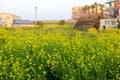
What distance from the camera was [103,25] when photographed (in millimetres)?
52688

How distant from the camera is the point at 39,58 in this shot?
8125 millimetres

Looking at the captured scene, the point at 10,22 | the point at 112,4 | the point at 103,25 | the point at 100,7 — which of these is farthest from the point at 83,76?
the point at 10,22

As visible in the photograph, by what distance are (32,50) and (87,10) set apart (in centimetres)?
6074

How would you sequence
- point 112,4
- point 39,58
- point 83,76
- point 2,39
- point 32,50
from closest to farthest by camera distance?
point 83,76, point 39,58, point 32,50, point 2,39, point 112,4

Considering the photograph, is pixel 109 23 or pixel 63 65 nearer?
pixel 63 65

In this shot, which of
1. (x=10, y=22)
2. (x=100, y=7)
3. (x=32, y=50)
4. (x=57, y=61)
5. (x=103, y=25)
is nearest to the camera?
(x=57, y=61)

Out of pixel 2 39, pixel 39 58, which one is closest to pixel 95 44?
pixel 39 58

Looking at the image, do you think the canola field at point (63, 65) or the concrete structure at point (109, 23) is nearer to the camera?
the canola field at point (63, 65)

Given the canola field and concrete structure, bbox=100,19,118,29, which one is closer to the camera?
the canola field

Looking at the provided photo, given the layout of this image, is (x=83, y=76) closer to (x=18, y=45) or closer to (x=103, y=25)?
(x=18, y=45)

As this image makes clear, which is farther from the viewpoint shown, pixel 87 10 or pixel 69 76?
pixel 87 10

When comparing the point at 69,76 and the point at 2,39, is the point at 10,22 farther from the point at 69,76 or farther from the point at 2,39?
the point at 69,76

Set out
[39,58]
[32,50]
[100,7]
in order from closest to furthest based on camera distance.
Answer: [39,58], [32,50], [100,7]

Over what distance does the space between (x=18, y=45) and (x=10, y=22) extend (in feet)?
235
